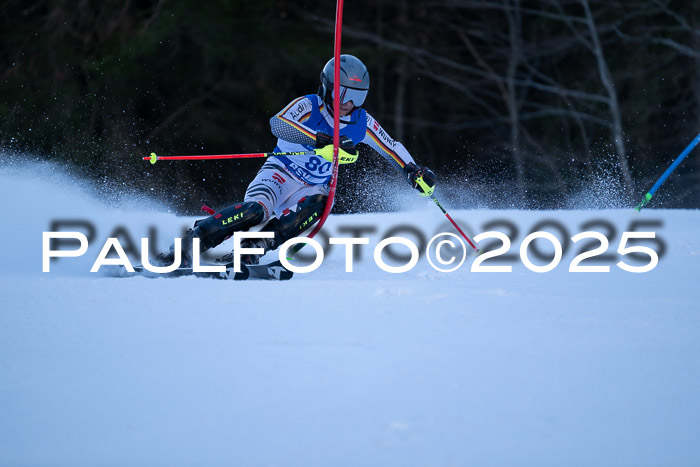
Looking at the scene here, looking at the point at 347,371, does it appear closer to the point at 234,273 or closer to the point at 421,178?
the point at 234,273

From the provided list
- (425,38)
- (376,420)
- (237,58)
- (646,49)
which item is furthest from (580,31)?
(376,420)

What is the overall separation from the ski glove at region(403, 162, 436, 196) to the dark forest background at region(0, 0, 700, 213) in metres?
7.24

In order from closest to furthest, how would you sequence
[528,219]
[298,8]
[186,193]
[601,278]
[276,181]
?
1. [601,278]
2. [276,181]
3. [528,219]
4. [186,193]
5. [298,8]

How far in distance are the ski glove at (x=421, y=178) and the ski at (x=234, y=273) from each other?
1128mm

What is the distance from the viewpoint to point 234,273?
463 cm

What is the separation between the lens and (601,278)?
4.77 m

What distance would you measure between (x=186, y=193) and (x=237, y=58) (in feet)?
8.45

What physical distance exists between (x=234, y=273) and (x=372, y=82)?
1185 centimetres

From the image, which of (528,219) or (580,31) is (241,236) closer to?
(528,219)

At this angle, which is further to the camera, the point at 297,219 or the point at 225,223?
the point at 297,219

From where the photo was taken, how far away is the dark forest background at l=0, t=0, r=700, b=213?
1368cm

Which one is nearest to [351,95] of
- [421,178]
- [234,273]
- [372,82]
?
[421,178]

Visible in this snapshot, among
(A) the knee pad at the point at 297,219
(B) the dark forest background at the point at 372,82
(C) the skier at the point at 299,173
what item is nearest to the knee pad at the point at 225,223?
(C) the skier at the point at 299,173

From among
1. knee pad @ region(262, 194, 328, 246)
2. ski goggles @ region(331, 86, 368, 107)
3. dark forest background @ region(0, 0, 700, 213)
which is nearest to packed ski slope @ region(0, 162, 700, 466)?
knee pad @ region(262, 194, 328, 246)
